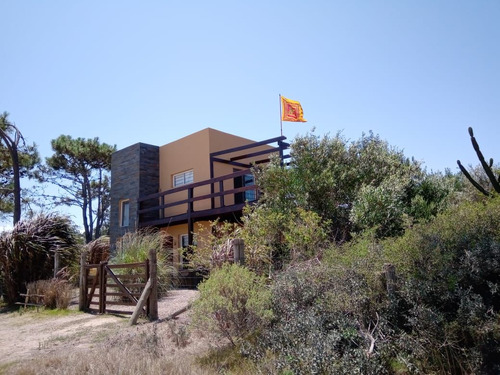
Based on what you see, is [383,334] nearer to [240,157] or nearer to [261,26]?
[261,26]

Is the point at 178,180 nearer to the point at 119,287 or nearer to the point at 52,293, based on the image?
the point at 52,293

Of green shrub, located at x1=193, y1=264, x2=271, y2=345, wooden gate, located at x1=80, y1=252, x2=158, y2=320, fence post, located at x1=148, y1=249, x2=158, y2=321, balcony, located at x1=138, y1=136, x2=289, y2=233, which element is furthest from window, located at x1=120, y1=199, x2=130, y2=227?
green shrub, located at x1=193, y1=264, x2=271, y2=345

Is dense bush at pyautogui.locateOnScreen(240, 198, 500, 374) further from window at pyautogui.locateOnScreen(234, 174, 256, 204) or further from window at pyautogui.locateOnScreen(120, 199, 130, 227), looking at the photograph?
window at pyautogui.locateOnScreen(120, 199, 130, 227)

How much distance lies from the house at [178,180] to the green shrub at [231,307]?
9639 mm

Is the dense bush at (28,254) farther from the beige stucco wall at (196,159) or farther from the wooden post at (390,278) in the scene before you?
the wooden post at (390,278)

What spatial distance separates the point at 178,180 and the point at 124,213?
333cm

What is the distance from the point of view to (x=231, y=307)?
5.56 m

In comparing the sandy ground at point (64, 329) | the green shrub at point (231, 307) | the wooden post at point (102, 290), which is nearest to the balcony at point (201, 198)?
the sandy ground at point (64, 329)

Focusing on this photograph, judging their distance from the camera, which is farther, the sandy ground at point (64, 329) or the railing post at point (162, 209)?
the railing post at point (162, 209)

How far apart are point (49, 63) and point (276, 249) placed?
9.70 meters

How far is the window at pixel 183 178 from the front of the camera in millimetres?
17850

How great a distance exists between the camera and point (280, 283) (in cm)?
589

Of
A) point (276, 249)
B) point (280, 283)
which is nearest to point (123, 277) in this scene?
point (276, 249)

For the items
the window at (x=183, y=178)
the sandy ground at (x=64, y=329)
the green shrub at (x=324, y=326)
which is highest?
the window at (x=183, y=178)
